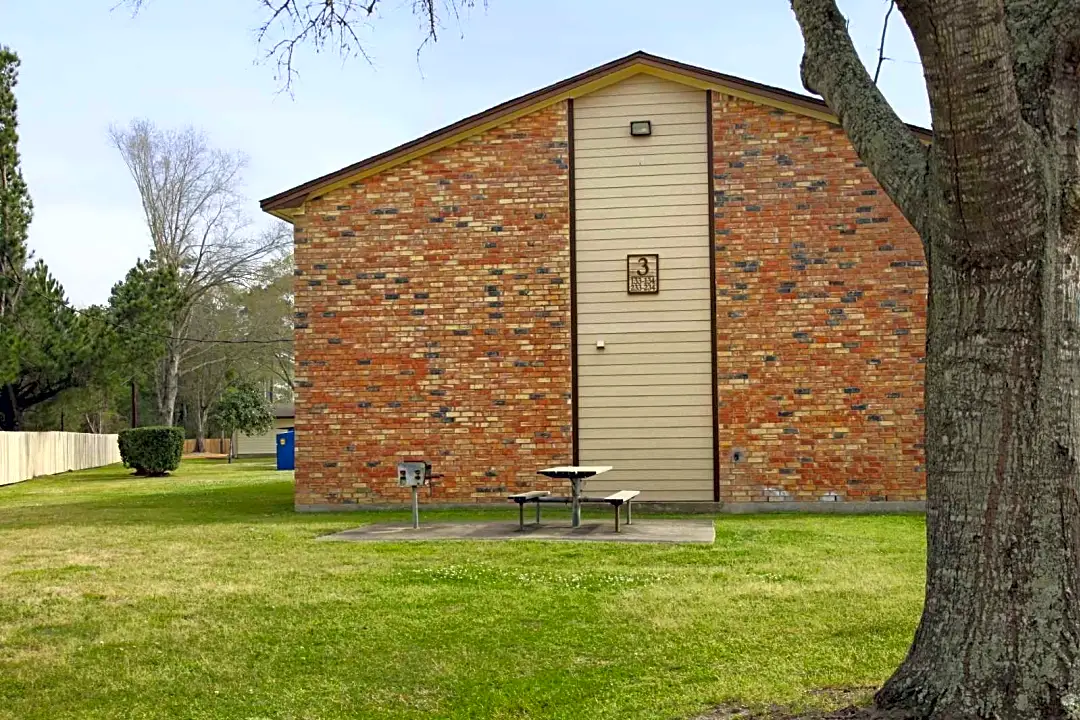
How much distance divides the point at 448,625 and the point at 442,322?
8.35 meters

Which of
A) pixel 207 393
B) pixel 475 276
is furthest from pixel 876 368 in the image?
pixel 207 393

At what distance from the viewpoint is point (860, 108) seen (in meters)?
4.66

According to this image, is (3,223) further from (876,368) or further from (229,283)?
(876,368)

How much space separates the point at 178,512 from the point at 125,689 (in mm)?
10775

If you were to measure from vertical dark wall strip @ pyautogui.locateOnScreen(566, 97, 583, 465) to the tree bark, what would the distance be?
33.1ft

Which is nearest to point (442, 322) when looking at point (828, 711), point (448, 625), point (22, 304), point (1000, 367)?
point (448, 625)

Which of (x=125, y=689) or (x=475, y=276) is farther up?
(x=475, y=276)

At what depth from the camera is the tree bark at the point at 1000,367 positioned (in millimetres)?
3865

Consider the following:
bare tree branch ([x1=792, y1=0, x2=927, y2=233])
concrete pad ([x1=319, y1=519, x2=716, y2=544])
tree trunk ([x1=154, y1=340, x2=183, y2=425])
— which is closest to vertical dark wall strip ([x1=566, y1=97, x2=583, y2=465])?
concrete pad ([x1=319, y1=519, x2=716, y2=544])

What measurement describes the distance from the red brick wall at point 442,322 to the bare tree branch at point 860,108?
980 centimetres

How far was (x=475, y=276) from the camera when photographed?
1470 centimetres

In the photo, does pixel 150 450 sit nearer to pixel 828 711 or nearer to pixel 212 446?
pixel 212 446

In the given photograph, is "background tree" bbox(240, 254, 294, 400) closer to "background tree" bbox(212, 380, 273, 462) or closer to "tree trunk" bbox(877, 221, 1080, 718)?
"background tree" bbox(212, 380, 273, 462)

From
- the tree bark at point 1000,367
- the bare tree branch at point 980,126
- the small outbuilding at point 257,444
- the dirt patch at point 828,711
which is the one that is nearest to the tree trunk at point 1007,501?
the tree bark at point 1000,367
